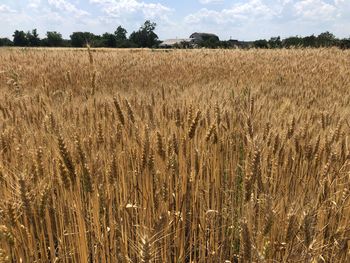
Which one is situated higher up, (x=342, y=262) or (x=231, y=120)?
(x=231, y=120)

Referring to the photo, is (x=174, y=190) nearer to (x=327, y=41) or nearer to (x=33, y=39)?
(x=327, y=41)

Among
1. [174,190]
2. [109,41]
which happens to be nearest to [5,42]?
[109,41]

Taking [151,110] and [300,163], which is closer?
[300,163]

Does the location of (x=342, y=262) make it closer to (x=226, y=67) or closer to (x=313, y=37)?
(x=226, y=67)

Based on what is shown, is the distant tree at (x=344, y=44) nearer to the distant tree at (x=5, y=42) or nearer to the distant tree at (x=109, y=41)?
the distant tree at (x=109, y=41)

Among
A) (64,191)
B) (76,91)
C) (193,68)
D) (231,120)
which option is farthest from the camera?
(193,68)

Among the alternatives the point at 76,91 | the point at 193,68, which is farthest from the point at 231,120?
the point at 193,68

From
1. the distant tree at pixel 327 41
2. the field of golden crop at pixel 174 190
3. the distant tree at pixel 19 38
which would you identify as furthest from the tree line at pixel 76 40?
the field of golden crop at pixel 174 190

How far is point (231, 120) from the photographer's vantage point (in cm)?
275

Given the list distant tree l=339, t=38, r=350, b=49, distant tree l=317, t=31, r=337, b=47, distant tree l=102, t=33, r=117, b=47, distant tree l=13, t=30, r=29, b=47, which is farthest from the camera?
distant tree l=13, t=30, r=29, b=47

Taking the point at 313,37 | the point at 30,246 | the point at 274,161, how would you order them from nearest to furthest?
the point at 30,246 → the point at 274,161 → the point at 313,37

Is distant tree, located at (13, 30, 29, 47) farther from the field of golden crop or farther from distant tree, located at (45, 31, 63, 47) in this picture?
the field of golden crop

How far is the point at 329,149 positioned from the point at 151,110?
140 centimetres

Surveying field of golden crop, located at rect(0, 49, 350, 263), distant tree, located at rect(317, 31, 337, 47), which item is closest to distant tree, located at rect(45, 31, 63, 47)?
distant tree, located at rect(317, 31, 337, 47)
